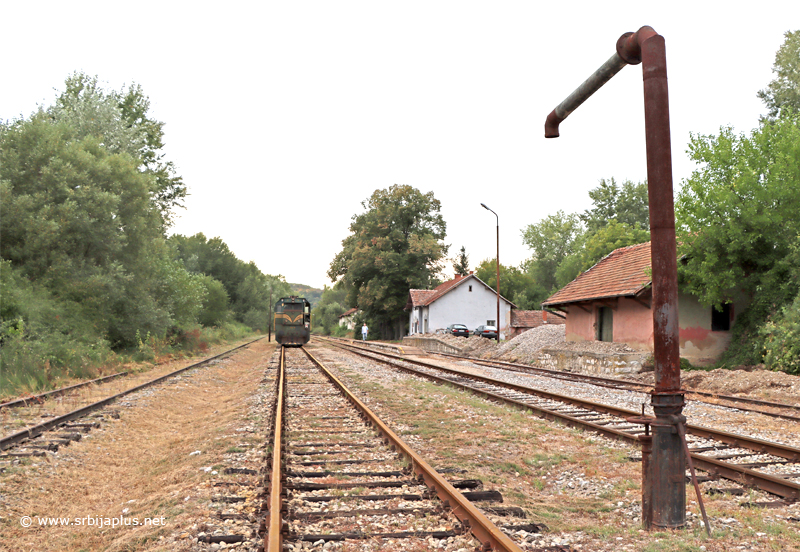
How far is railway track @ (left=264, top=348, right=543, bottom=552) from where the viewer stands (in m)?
4.12

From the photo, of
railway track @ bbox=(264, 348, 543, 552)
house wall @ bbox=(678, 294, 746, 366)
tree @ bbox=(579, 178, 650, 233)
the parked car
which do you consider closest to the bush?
house wall @ bbox=(678, 294, 746, 366)

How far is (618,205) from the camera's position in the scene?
66750 mm

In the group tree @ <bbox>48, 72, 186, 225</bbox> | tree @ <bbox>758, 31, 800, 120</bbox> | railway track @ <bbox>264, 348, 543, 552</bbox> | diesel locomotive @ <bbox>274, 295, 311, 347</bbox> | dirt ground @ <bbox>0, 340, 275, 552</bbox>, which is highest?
tree @ <bbox>758, 31, 800, 120</bbox>

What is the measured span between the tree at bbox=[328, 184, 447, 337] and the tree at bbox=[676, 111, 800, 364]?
38883mm

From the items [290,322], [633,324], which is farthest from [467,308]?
[633,324]

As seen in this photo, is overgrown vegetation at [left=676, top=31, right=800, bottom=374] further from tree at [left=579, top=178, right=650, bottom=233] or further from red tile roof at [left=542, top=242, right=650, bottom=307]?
tree at [left=579, top=178, right=650, bottom=233]

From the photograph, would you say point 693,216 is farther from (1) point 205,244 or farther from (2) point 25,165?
(1) point 205,244

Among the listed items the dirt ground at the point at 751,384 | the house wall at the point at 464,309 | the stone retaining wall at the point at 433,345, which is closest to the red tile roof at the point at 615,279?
the dirt ground at the point at 751,384

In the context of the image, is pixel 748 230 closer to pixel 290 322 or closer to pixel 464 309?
pixel 290 322

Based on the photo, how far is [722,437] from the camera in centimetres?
761

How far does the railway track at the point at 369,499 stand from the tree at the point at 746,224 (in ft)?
48.2

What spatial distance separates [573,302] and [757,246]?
28.4 ft

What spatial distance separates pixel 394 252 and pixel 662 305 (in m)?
53.5

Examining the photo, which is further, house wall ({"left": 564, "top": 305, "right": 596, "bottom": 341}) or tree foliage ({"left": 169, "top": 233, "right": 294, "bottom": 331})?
tree foliage ({"left": 169, "top": 233, "right": 294, "bottom": 331})
